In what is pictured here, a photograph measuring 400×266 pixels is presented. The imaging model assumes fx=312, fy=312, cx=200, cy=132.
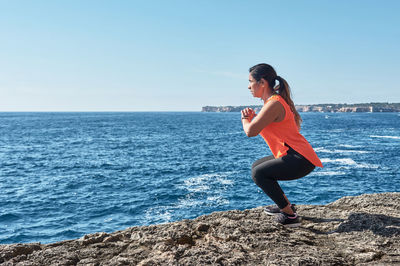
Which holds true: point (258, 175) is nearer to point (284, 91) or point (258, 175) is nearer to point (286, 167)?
point (286, 167)

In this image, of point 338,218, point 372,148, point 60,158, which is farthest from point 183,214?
point 372,148

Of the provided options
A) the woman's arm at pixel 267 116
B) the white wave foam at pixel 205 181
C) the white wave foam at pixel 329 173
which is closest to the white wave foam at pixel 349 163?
the white wave foam at pixel 329 173

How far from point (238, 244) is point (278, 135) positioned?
1.50 m

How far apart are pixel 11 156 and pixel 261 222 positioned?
47096 mm

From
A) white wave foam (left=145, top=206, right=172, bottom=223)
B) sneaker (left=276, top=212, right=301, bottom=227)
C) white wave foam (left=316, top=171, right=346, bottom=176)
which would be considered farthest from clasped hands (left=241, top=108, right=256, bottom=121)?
white wave foam (left=316, top=171, right=346, bottom=176)

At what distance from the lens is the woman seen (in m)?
3.95

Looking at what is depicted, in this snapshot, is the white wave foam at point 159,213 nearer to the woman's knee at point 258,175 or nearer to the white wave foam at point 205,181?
the white wave foam at point 205,181

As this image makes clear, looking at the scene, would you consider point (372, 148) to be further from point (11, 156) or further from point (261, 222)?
point (11, 156)

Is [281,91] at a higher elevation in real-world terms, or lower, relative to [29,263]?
higher

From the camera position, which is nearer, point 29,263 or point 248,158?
point 29,263

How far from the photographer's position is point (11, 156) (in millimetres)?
42906

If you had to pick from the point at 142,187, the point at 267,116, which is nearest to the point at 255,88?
the point at 267,116

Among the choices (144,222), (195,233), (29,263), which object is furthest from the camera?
(144,222)

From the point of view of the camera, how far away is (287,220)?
13.8ft
